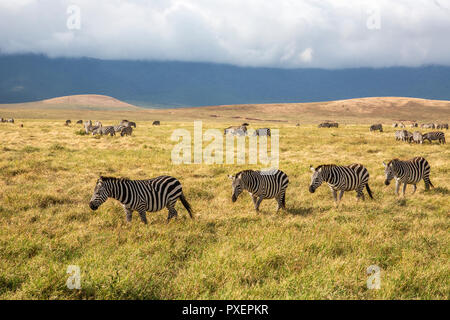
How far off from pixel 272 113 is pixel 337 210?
13970 cm

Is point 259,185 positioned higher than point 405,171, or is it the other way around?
point 405,171

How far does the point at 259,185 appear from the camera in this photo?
9836 mm

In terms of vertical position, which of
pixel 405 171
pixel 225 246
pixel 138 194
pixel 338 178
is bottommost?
pixel 225 246

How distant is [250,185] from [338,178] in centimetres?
335

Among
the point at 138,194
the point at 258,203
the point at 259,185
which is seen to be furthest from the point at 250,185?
the point at 138,194

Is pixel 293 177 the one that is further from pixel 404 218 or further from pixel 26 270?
pixel 26 270

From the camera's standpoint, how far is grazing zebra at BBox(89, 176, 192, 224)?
7918 mm

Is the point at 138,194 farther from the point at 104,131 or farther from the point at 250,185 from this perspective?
the point at 104,131

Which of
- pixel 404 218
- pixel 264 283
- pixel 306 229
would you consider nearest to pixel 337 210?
pixel 404 218

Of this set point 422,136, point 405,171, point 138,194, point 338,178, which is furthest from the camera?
point 422,136

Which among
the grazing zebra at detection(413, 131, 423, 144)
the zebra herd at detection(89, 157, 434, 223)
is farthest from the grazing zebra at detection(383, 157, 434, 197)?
the grazing zebra at detection(413, 131, 423, 144)

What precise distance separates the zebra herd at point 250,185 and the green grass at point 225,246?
478mm

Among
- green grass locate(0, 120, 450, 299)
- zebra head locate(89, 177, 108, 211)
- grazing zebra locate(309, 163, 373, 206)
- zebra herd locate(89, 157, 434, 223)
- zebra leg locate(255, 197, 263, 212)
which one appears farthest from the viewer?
grazing zebra locate(309, 163, 373, 206)

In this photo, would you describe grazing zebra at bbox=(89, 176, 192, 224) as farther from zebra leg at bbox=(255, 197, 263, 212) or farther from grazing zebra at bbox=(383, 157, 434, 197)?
grazing zebra at bbox=(383, 157, 434, 197)
